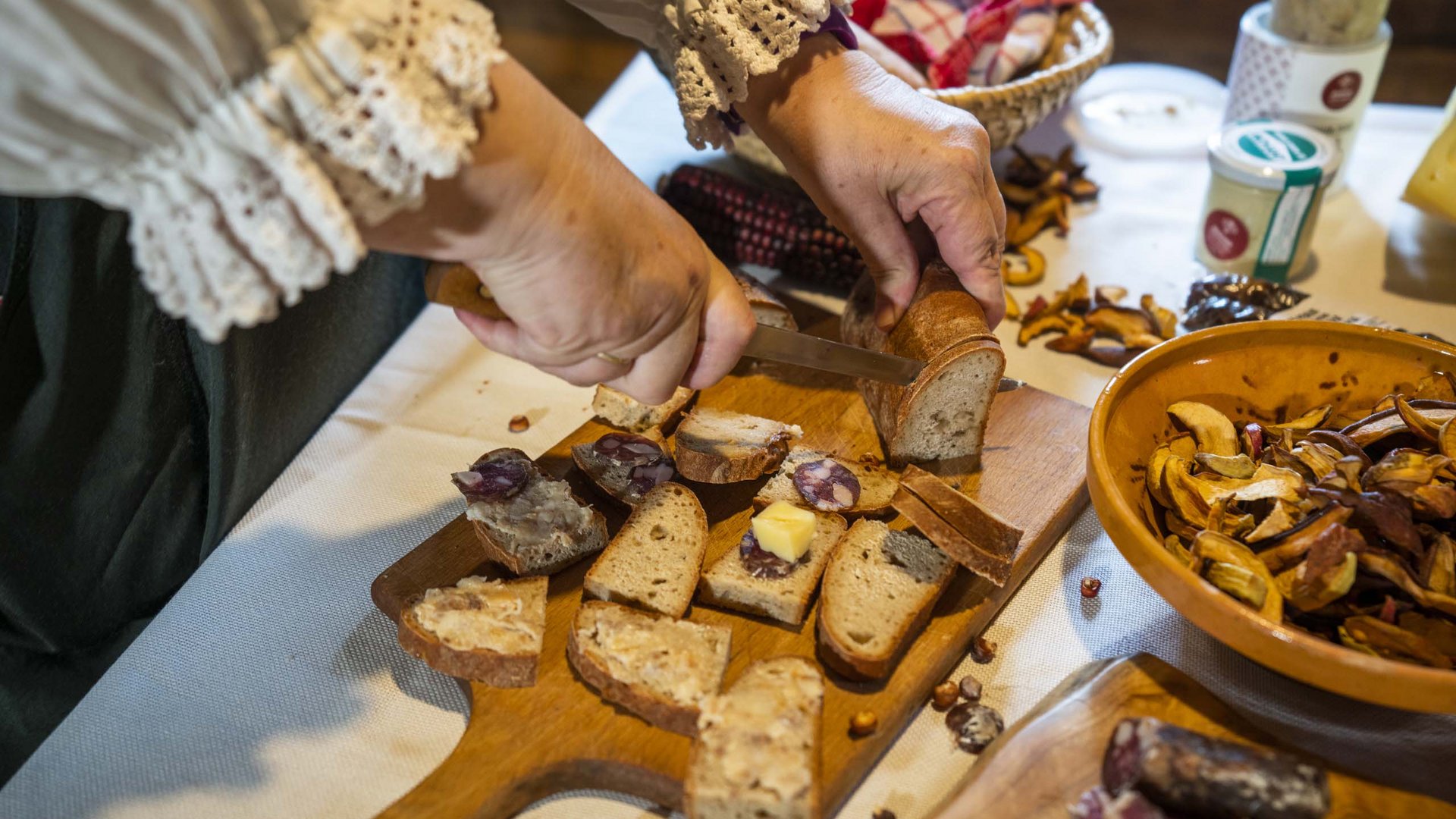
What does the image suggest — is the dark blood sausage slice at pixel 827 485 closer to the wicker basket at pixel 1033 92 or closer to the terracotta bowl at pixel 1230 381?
the terracotta bowl at pixel 1230 381

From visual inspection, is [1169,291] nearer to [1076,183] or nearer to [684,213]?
[1076,183]

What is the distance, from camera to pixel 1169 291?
2211 millimetres

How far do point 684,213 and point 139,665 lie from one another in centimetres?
137

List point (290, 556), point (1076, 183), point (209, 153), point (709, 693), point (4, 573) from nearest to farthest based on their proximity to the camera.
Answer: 1. point (209, 153)
2. point (709, 693)
3. point (4, 573)
4. point (290, 556)
5. point (1076, 183)

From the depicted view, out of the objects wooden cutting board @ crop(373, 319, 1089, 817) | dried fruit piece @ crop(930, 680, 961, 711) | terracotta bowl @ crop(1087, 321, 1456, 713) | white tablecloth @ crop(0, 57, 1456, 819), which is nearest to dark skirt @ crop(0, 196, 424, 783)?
white tablecloth @ crop(0, 57, 1456, 819)

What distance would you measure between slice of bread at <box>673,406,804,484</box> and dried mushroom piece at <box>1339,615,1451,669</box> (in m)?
0.84

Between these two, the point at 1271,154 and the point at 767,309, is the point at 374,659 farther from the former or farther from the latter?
the point at 1271,154

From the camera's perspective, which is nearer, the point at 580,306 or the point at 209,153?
the point at 209,153

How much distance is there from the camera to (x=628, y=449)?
5.62ft

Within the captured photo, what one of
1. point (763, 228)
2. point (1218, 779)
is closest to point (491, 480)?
point (763, 228)

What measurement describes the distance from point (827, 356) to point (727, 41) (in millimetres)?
533

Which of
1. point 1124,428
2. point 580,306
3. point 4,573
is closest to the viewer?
point 580,306

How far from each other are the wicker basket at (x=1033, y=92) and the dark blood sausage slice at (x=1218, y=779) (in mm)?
1344

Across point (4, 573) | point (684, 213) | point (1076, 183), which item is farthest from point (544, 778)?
point (1076, 183)
